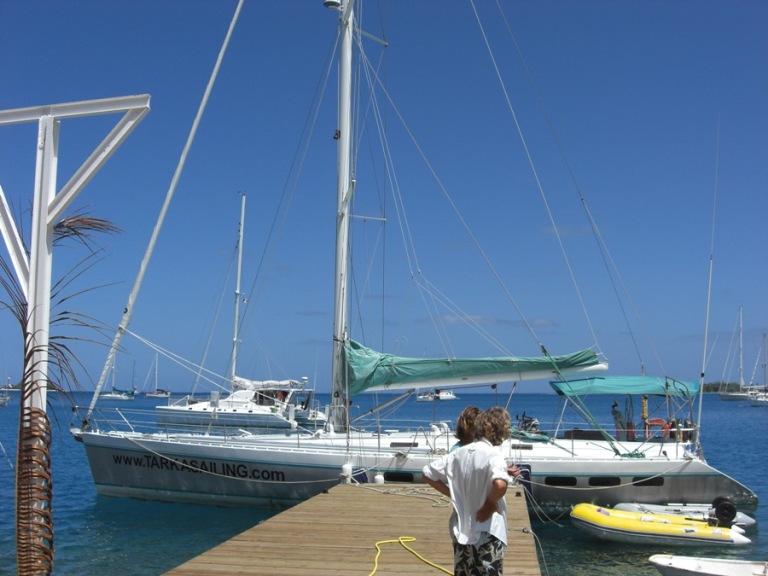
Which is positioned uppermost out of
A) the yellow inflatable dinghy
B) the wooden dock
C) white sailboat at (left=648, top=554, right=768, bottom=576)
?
the wooden dock

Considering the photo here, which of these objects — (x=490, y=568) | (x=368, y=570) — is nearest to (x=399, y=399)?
(x=368, y=570)

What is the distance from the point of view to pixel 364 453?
16812 mm

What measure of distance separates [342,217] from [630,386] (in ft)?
27.8

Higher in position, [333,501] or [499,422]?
[499,422]

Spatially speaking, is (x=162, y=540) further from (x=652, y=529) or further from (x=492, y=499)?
(x=492, y=499)


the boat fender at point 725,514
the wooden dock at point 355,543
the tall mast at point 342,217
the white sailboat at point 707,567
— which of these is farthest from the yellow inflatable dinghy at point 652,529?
the tall mast at point 342,217

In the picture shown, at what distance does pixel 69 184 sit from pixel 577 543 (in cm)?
1337

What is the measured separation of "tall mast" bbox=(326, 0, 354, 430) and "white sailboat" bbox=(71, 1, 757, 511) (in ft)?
0.09

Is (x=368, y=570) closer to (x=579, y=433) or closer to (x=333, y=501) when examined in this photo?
(x=333, y=501)

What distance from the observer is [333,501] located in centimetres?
1155

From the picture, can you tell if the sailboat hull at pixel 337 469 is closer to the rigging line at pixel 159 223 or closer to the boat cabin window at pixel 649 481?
the boat cabin window at pixel 649 481

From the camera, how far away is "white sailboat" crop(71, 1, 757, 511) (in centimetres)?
1645

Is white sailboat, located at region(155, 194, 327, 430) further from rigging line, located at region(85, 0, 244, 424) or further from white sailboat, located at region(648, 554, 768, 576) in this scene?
white sailboat, located at region(648, 554, 768, 576)

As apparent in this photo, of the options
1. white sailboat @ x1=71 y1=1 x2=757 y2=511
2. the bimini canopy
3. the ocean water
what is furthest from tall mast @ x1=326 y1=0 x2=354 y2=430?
the bimini canopy
